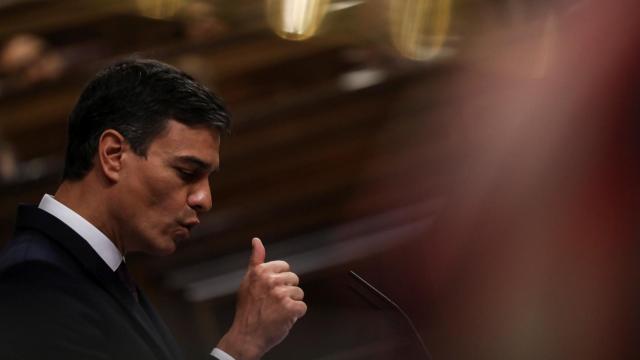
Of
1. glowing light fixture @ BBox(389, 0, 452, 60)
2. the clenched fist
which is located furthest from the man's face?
glowing light fixture @ BBox(389, 0, 452, 60)

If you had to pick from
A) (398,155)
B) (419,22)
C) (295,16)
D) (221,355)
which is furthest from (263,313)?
(398,155)

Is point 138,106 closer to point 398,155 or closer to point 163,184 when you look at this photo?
point 163,184

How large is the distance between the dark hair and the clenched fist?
0.17 m

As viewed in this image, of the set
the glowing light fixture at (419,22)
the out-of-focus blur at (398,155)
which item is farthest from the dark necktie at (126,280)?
the glowing light fixture at (419,22)

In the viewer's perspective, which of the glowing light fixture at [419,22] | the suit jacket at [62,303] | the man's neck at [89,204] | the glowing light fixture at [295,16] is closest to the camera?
the suit jacket at [62,303]

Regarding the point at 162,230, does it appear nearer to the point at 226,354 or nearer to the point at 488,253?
the point at 226,354

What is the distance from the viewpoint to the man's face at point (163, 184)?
3.55ft

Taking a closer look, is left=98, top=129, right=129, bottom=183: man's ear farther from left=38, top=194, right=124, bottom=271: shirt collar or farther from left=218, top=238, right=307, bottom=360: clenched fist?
left=218, top=238, right=307, bottom=360: clenched fist

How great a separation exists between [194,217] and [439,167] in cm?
263

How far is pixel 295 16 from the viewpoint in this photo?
3.44 m

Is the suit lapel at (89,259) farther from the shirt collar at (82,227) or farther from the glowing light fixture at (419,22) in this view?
the glowing light fixture at (419,22)

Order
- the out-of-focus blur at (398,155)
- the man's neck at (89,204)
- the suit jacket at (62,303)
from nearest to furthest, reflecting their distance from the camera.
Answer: the suit jacket at (62,303), the man's neck at (89,204), the out-of-focus blur at (398,155)

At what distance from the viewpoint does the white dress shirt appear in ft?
3.54

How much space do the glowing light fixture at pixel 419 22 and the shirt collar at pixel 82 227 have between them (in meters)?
2.50
